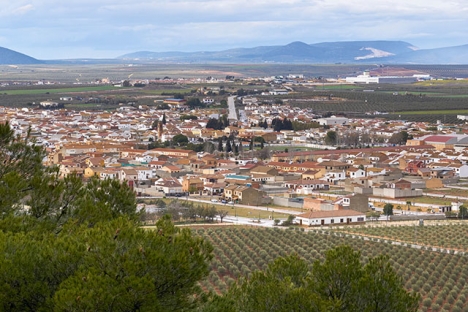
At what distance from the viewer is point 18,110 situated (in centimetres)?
9762

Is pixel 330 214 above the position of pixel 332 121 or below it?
above

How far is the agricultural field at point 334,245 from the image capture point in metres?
23.9

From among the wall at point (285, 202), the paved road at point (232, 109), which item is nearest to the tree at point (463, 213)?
the wall at point (285, 202)

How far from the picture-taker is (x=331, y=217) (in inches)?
1491

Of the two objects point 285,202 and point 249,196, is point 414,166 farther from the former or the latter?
point 249,196

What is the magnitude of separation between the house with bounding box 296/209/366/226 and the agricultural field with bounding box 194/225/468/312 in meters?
2.57

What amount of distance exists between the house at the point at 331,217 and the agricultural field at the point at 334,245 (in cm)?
257

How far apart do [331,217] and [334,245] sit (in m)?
8.01

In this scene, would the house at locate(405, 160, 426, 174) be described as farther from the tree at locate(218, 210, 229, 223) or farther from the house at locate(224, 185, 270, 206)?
the tree at locate(218, 210, 229, 223)

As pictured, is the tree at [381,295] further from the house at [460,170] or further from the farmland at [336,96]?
the farmland at [336,96]

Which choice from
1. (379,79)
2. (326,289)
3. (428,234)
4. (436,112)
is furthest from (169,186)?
(379,79)

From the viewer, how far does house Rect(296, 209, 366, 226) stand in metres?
37.2

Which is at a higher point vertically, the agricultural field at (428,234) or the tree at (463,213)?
the agricultural field at (428,234)

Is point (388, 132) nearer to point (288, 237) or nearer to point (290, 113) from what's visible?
point (290, 113)
